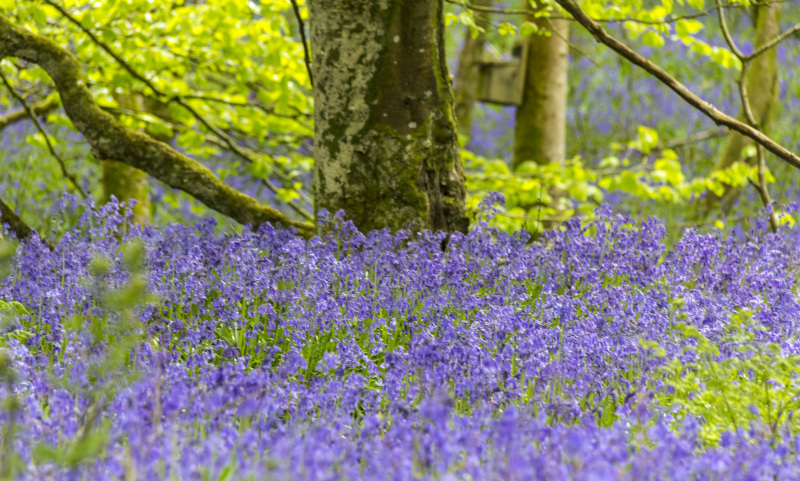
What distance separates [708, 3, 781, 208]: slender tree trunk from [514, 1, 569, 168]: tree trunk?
2339 mm

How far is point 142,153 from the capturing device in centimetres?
475

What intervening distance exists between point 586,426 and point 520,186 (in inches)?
147

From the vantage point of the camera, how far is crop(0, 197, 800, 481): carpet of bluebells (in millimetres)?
1974

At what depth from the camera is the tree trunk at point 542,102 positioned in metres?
7.37

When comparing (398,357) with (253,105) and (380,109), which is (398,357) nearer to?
(380,109)

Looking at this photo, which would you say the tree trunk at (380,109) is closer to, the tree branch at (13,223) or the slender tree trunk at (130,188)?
the tree branch at (13,223)

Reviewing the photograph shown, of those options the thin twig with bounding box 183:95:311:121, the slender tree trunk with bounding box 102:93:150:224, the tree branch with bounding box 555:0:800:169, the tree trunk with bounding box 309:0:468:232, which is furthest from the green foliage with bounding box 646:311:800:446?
the slender tree trunk with bounding box 102:93:150:224

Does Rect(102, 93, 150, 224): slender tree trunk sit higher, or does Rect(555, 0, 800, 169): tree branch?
Rect(555, 0, 800, 169): tree branch

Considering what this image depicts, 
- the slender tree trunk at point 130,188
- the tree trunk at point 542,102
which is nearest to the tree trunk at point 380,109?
the tree trunk at point 542,102

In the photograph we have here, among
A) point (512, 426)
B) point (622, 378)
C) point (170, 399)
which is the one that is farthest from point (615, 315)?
point (170, 399)

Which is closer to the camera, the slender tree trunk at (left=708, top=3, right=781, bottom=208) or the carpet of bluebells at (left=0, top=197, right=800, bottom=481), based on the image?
the carpet of bluebells at (left=0, top=197, right=800, bottom=481)

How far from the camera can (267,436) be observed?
2152 mm

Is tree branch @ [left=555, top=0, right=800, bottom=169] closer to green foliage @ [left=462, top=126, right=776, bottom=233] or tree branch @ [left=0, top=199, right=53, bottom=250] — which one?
green foliage @ [left=462, top=126, right=776, bottom=233]

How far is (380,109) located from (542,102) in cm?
361
